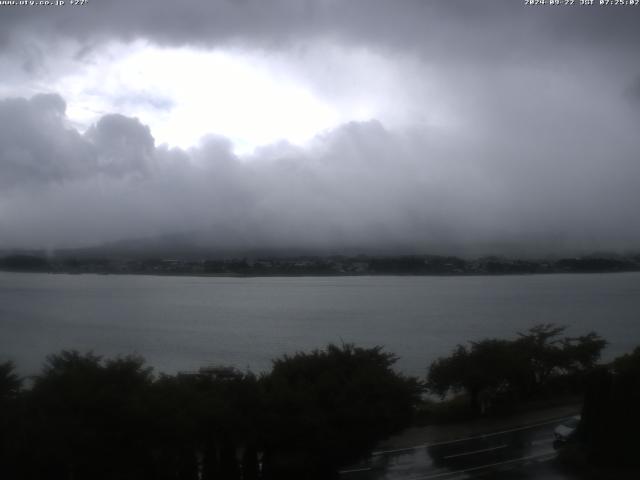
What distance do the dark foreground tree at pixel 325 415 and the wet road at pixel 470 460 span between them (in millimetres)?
832

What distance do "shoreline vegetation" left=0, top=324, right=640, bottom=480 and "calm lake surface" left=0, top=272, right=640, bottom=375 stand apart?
10.7 meters

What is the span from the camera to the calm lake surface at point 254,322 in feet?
114

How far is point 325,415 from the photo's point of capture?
1232 cm

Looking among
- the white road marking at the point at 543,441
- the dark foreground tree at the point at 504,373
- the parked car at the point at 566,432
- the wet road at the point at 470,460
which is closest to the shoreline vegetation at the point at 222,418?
the wet road at the point at 470,460

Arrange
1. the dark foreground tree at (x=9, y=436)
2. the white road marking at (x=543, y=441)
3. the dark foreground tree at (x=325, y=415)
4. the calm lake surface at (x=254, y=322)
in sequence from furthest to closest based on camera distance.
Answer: the calm lake surface at (x=254, y=322) < the white road marking at (x=543, y=441) < the dark foreground tree at (x=325, y=415) < the dark foreground tree at (x=9, y=436)

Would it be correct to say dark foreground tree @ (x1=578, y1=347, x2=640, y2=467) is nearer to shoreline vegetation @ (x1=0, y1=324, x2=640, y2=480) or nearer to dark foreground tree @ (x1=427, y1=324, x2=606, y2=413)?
shoreline vegetation @ (x1=0, y1=324, x2=640, y2=480)

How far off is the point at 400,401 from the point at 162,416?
5.00 m

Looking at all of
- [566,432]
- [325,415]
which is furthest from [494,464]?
[325,415]

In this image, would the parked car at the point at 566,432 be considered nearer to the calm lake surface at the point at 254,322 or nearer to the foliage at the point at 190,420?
the foliage at the point at 190,420

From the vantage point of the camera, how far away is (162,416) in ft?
35.7

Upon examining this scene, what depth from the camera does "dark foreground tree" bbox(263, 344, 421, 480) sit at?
1204cm

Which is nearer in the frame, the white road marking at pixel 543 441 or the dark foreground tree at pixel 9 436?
the dark foreground tree at pixel 9 436

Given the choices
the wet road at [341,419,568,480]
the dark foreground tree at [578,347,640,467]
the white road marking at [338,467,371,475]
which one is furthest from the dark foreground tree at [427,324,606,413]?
the white road marking at [338,467,371,475]

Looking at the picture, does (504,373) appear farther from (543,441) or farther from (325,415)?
(325,415)
